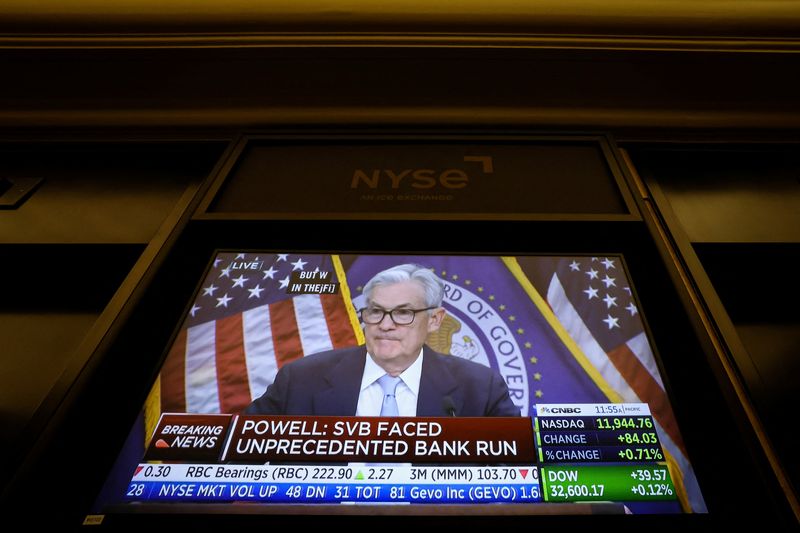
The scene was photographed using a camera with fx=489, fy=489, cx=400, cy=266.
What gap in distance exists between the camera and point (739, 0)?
1540mm

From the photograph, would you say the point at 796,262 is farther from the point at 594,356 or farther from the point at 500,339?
the point at 500,339

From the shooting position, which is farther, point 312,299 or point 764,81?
point 764,81

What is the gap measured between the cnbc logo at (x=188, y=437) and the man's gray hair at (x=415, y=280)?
450mm

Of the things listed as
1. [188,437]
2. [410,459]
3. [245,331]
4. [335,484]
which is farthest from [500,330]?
[188,437]

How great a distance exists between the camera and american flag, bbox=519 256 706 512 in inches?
40.4

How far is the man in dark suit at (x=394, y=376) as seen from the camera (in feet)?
3.40

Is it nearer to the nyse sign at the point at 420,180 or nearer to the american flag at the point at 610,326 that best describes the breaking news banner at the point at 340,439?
the american flag at the point at 610,326

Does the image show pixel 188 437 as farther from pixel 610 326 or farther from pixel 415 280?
pixel 610 326

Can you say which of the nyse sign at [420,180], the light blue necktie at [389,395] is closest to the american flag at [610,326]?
the nyse sign at [420,180]

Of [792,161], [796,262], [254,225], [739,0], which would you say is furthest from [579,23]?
[254,225]

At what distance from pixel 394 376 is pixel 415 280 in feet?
0.91

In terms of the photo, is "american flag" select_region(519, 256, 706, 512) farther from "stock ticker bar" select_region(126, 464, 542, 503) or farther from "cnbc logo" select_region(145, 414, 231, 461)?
"cnbc logo" select_region(145, 414, 231, 461)

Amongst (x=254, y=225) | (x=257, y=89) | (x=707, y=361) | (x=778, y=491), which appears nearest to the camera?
(x=778, y=491)

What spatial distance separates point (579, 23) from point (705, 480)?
1314 mm
